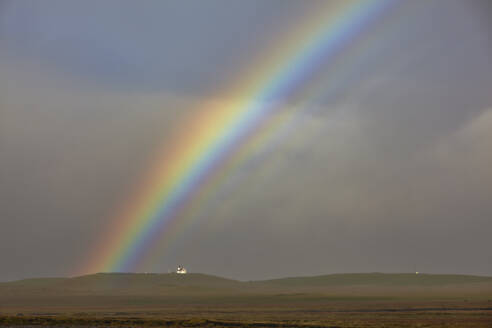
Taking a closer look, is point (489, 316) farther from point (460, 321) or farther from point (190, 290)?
point (190, 290)

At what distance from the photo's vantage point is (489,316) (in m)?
64.1

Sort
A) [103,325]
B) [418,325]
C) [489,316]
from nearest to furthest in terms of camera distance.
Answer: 1. [418,325]
2. [103,325]
3. [489,316]

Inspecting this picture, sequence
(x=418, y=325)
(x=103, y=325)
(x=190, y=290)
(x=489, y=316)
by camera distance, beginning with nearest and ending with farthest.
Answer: (x=418, y=325), (x=103, y=325), (x=489, y=316), (x=190, y=290)

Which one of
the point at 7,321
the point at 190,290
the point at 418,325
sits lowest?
the point at 418,325

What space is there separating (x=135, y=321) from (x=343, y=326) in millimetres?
20356

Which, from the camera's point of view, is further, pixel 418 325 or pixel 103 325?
pixel 103 325

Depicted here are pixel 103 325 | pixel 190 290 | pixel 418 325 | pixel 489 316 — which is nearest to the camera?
pixel 418 325

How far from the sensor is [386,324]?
5666 centimetres

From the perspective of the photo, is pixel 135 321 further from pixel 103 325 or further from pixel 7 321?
pixel 7 321

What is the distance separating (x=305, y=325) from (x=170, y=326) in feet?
37.2

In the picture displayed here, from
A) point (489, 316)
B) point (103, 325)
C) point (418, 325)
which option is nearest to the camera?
point (418, 325)

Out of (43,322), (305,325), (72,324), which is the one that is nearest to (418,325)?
(305,325)

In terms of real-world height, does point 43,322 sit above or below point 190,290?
below

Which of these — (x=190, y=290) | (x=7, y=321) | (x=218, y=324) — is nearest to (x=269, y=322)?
(x=218, y=324)
